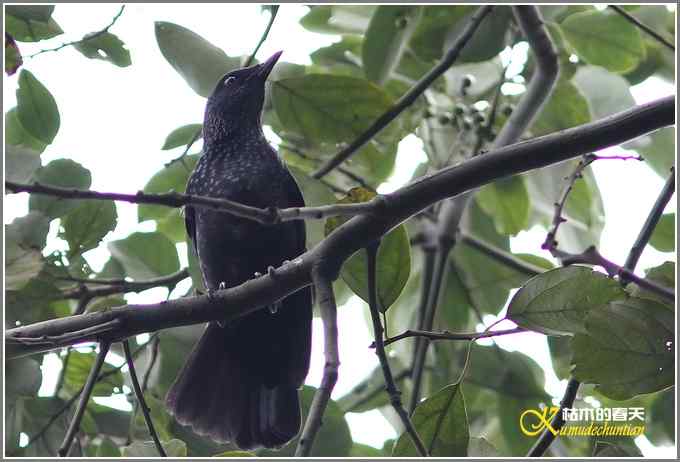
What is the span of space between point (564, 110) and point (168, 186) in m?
1.73

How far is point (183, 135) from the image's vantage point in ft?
11.7

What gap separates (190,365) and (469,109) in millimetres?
1754

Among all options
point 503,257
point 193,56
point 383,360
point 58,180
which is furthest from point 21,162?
point 503,257

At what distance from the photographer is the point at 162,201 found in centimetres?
163

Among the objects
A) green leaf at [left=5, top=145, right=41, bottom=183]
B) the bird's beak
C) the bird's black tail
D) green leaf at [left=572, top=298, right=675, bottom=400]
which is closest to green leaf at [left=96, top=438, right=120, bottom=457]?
the bird's black tail

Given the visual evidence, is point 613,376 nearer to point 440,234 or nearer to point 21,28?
point 440,234

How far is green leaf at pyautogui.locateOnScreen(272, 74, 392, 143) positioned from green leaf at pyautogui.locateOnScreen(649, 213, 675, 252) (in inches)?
44.2

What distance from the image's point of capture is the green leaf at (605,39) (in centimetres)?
362

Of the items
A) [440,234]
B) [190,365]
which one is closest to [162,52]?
[190,365]

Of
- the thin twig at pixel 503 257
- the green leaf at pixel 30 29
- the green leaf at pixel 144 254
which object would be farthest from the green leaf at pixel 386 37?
the green leaf at pixel 30 29

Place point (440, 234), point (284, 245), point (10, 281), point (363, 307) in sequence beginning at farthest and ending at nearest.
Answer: point (363, 307)
point (440, 234)
point (284, 245)
point (10, 281)

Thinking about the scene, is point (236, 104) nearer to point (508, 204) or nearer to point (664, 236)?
point (508, 204)

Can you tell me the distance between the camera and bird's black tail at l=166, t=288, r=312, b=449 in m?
2.99

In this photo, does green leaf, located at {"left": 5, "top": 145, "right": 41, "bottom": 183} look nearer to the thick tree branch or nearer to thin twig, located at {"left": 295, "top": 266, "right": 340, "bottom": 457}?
the thick tree branch
